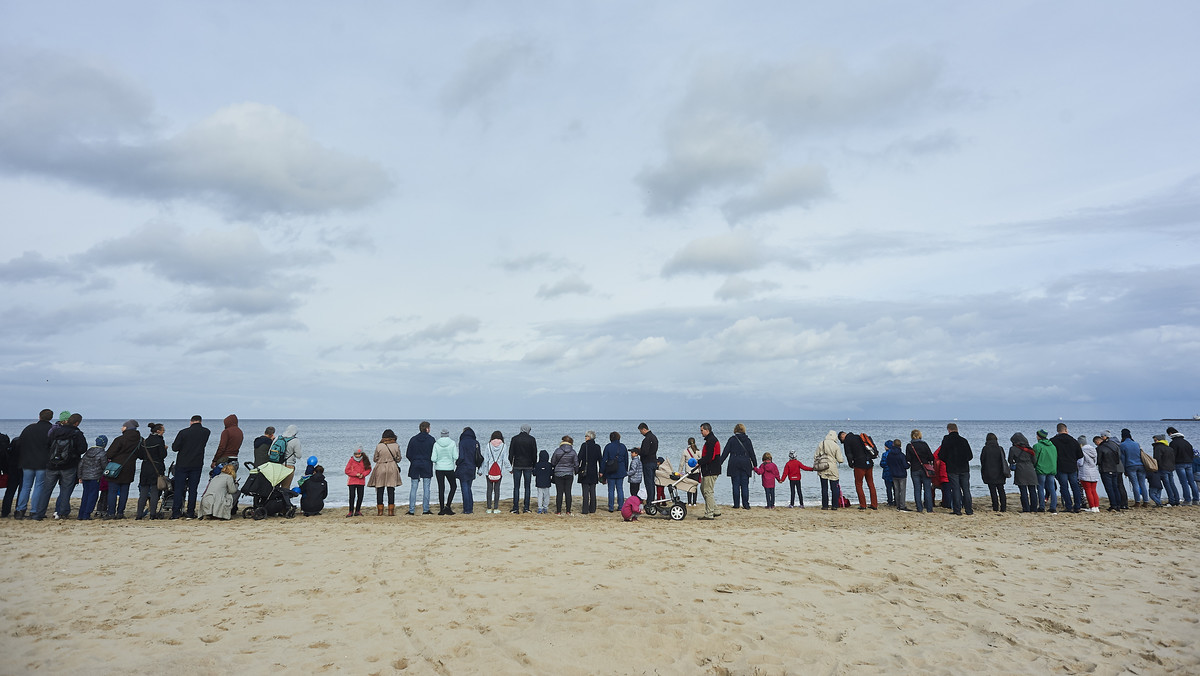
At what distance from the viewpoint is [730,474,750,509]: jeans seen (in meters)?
14.1

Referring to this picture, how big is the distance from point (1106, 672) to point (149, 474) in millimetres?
14404

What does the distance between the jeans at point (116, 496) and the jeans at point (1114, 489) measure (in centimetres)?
2033

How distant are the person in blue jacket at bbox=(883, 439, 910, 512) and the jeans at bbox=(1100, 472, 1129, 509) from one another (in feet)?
14.4

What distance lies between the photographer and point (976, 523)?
11.7m

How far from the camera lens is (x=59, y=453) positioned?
36.0ft

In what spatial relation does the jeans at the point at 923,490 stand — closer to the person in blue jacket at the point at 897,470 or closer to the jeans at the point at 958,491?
the person in blue jacket at the point at 897,470

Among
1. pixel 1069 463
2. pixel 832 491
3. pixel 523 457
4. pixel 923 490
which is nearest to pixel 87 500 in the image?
pixel 523 457

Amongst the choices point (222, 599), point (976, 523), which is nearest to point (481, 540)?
point (222, 599)

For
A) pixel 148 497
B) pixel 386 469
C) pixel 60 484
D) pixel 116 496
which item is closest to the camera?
pixel 60 484

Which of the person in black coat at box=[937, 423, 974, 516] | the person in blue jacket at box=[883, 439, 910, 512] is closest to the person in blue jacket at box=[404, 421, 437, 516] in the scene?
the person in blue jacket at box=[883, 439, 910, 512]

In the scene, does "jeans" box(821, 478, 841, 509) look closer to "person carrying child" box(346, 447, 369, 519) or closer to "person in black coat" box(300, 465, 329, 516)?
"person carrying child" box(346, 447, 369, 519)

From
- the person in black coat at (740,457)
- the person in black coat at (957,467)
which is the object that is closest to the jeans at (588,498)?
the person in black coat at (740,457)

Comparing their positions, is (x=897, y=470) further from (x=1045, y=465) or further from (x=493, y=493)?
(x=493, y=493)

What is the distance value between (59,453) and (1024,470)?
19.3m
